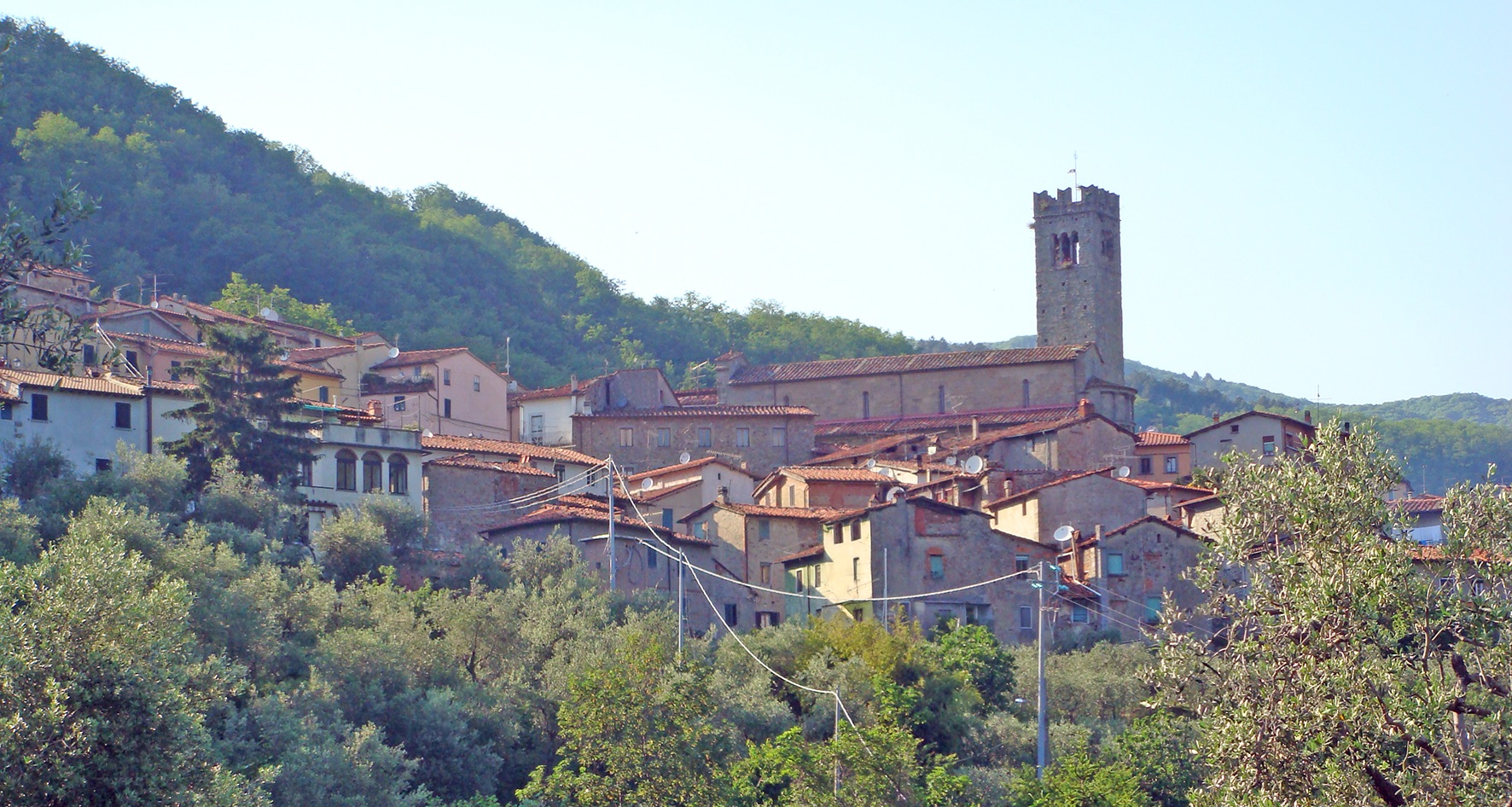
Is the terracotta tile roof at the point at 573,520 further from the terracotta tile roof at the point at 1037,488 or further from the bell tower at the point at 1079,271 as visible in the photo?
the bell tower at the point at 1079,271

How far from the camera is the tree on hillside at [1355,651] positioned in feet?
50.5

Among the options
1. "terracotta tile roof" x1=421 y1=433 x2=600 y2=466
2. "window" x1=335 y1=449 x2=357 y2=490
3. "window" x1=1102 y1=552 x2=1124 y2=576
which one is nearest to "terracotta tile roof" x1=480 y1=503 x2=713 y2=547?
"window" x1=335 y1=449 x2=357 y2=490

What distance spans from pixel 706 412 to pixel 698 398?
45.0 feet

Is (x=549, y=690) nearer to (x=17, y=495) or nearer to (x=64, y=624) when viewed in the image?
(x=17, y=495)

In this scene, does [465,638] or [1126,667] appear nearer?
[465,638]

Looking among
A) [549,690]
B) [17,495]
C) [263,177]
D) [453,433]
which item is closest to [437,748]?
[549,690]

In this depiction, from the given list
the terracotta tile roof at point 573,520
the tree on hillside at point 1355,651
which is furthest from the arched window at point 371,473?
the tree on hillside at point 1355,651

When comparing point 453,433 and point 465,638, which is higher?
point 453,433

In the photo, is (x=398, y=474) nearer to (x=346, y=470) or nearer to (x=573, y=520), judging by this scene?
(x=346, y=470)

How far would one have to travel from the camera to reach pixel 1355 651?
52.0 ft

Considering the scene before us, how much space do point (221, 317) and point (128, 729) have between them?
57091 millimetres

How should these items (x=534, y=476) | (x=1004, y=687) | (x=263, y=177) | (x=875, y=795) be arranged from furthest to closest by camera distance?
(x=263, y=177)
(x=534, y=476)
(x=1004, y=687)
(x=875, y=795)

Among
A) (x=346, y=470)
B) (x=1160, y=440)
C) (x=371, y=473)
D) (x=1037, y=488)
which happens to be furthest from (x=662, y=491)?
(x=1160, y=440)

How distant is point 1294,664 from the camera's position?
16.3m
